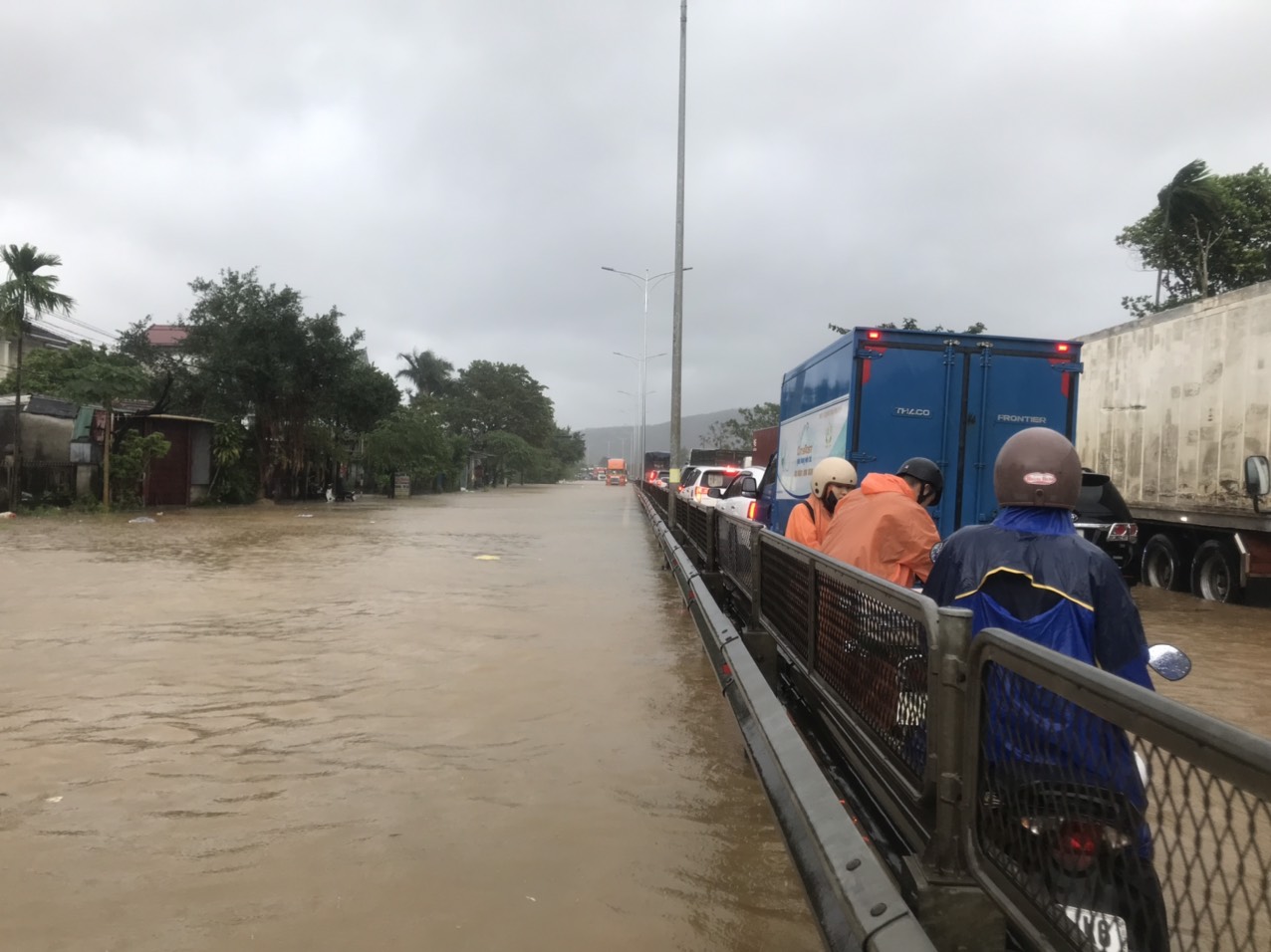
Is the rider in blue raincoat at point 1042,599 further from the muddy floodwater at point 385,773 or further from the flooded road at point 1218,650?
the flooded road at point 1218,650

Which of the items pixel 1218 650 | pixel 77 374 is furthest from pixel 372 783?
pixel 77 374

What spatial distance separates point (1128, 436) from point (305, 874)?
1291cm

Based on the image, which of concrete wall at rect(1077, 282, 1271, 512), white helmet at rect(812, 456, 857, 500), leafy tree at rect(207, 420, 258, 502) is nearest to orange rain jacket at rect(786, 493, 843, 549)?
white helmet at rect(812, 456, 857, 500)

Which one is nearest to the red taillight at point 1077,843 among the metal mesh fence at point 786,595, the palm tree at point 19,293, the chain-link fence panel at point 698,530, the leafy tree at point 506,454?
the metal mesh fence at point 786,595

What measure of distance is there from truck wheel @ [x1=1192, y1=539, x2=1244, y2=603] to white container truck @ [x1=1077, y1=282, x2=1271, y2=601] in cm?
1

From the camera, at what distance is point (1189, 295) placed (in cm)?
3052

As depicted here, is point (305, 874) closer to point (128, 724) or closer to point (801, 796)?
point (801, 796)

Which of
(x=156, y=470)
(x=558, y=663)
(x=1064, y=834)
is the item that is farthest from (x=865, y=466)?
(x=156, y=470)

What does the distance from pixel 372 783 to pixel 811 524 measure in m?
3.23

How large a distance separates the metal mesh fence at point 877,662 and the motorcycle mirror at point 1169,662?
0.64m

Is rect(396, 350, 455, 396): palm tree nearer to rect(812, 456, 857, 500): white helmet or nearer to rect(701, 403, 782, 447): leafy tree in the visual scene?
rect(701, 403, 782, 447): leafy tree

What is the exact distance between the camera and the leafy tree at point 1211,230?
88.6 feet

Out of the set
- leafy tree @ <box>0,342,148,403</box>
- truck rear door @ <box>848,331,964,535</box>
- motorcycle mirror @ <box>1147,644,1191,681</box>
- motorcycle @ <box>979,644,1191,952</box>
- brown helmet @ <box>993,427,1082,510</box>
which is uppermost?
leafy tree @ <box>0,342,148,403</box>

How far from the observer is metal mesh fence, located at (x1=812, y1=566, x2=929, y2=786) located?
2984 millimetres
